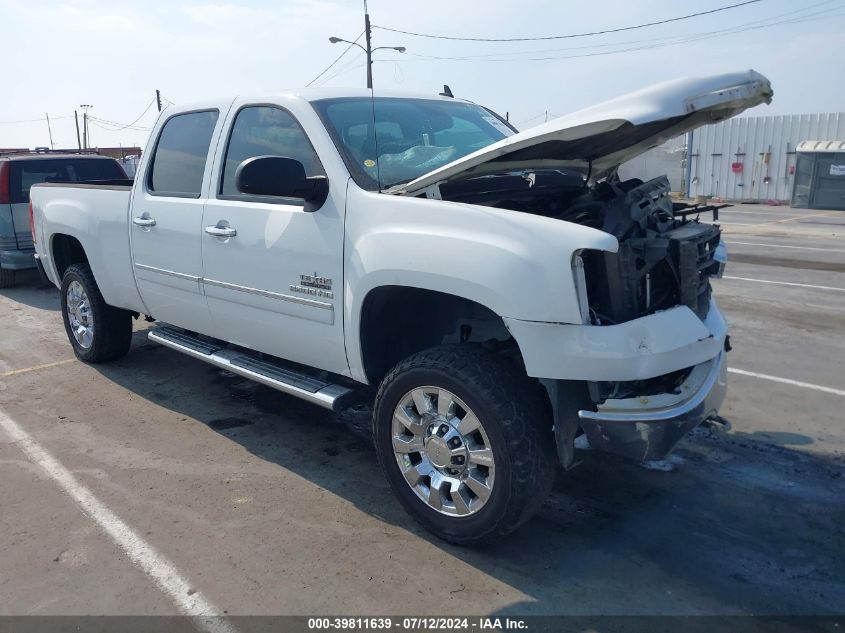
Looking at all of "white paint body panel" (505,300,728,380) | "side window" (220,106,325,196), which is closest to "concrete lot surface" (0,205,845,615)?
"white paint body panel" (505,300,728,380)

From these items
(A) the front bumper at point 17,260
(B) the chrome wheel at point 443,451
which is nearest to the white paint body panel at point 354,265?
(B) the chrome wheel at point 443,451

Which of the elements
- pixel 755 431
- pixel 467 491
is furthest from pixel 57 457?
pixel 755 431

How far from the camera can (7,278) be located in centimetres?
1070

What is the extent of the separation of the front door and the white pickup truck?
0.01 metres

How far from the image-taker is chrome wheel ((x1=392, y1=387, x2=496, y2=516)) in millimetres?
3289

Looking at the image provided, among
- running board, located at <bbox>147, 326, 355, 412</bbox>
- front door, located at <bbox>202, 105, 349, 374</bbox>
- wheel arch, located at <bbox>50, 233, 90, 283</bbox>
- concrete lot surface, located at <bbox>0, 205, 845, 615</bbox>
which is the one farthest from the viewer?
wheel arch, located at <bbox>50, 233, 90, 283</bbox>

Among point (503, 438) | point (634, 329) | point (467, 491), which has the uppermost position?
point (634, 329)

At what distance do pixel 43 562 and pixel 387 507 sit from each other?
1.65m

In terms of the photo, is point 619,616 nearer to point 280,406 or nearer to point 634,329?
point 634,329

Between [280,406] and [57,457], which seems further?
[280,406]

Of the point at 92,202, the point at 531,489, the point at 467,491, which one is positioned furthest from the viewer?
the point at 92,202

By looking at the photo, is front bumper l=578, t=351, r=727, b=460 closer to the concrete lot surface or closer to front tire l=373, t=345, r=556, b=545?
front tire l=373, t=345, r=556, b=545

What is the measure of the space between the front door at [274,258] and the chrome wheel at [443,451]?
1.85ft

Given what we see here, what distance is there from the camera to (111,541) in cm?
360
